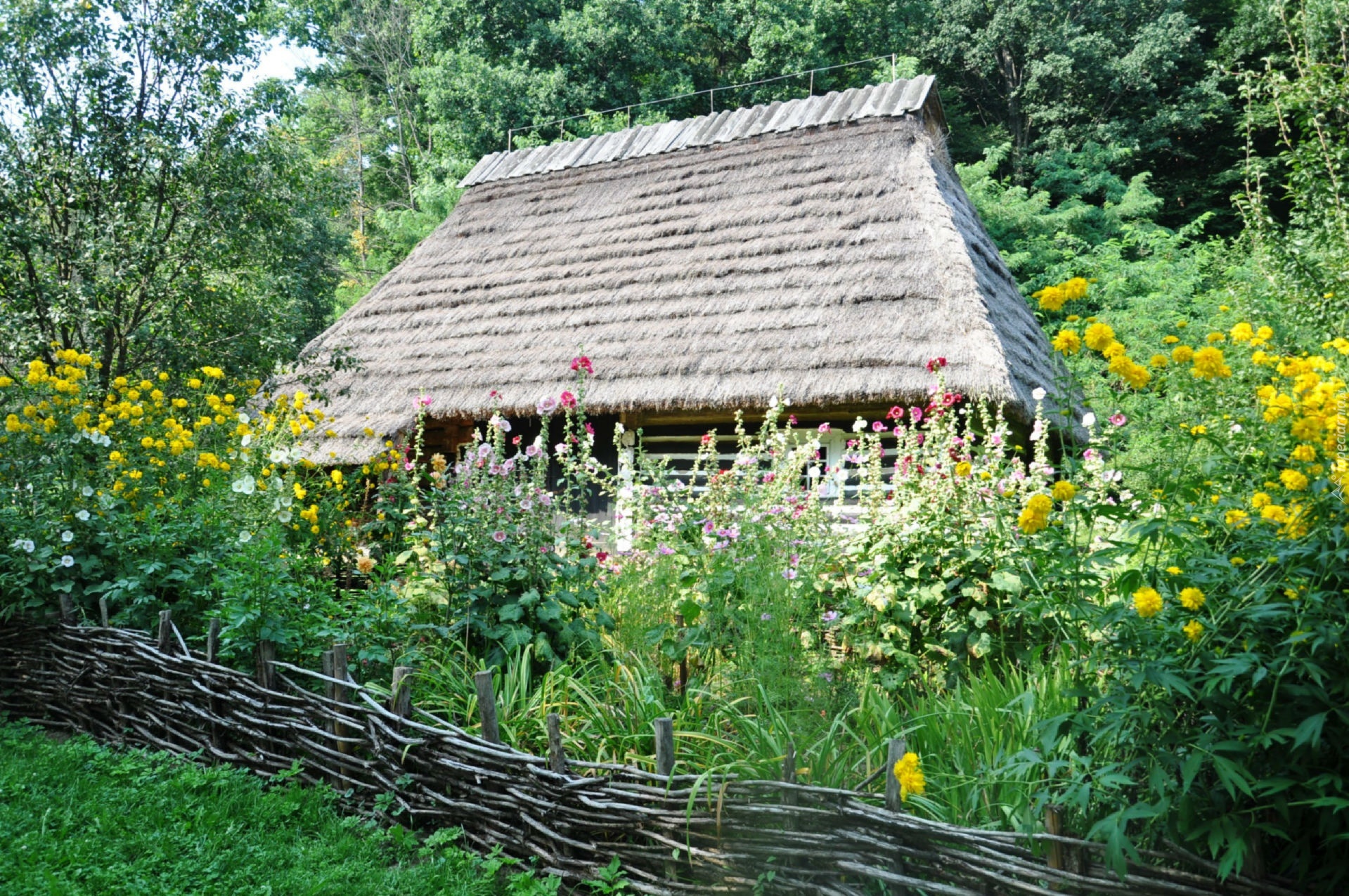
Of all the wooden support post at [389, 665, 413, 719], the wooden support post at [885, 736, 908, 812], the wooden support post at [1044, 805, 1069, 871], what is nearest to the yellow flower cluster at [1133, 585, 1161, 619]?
the wooden support post at [1044, 805, 1069, 871]

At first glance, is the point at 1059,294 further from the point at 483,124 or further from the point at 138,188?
the point at 483,124

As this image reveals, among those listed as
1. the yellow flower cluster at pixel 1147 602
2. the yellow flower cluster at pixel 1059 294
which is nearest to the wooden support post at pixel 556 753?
the yellow flower cluster at pixel 1147 602

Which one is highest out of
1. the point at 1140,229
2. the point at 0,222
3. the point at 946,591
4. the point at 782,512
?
the point at 1140,229

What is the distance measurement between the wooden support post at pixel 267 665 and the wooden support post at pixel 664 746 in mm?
1652

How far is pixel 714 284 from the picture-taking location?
8094 mm

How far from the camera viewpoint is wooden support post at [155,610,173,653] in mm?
3621

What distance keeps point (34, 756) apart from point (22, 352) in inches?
144

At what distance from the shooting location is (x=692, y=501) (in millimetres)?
4031

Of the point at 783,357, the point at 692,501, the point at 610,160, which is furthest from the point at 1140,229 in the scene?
the point at 692,501

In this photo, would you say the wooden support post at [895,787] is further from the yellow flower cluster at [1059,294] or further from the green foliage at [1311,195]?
the green foliage at [1311,195]

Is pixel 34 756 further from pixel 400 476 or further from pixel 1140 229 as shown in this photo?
pixel 1140 229

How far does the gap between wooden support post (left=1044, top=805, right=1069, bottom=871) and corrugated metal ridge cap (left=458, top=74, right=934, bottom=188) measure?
8.54 meters

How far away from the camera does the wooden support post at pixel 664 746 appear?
2436mm

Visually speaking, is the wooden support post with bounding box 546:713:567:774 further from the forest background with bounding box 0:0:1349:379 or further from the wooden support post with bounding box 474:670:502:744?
the forest background with bounding box 0:0:1349:379
